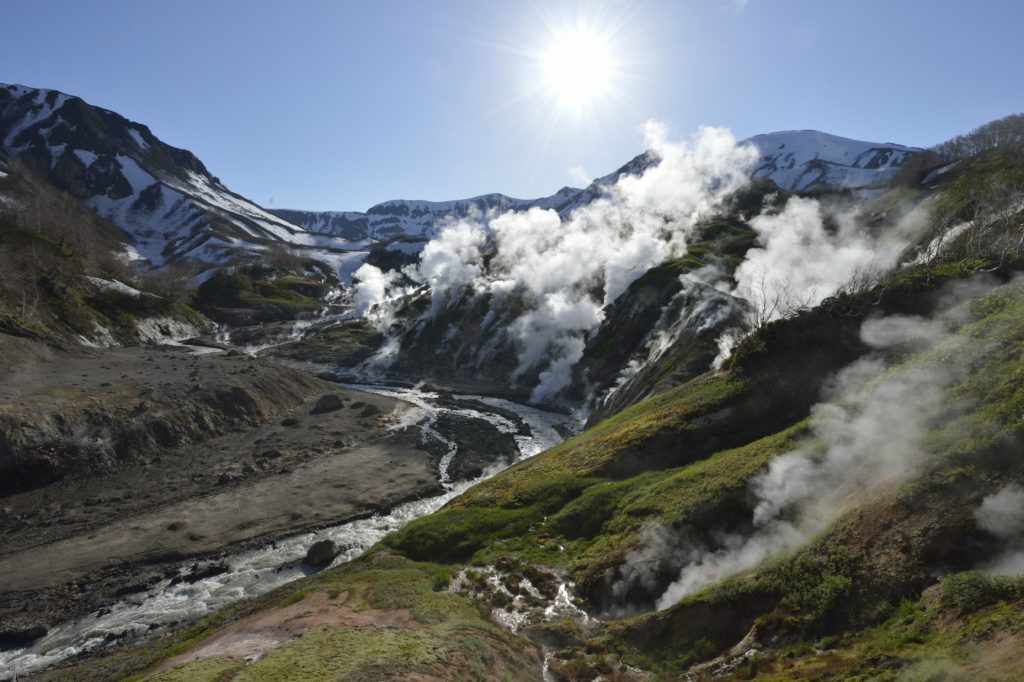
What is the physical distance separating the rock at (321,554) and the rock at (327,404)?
40.7 meters

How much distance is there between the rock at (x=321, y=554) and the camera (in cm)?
4019

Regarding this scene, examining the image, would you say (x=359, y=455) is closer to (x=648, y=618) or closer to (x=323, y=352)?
(x=648, y=618)

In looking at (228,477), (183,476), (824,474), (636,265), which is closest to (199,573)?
(228,477)

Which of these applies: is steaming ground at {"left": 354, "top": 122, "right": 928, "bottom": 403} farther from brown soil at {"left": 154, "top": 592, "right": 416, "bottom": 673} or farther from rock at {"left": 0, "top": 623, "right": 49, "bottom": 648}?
rock at {"left": 0, "top": 623, "right": 49, "bottom": 648}

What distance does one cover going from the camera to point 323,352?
137125 mm

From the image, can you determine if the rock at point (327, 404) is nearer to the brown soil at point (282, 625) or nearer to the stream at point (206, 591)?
the stream at point (206, 591)

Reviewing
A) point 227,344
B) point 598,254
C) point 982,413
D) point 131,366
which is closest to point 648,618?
point 982,413

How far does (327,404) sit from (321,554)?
142ft

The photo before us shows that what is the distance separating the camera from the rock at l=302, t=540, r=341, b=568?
132 ft

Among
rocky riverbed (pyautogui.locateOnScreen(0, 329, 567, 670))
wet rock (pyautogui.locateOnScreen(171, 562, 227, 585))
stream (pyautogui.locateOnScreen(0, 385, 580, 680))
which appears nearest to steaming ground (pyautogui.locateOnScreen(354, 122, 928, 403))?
rocky riverbed (pyautogui.locateOnScreen(0, 329, 567, 670))

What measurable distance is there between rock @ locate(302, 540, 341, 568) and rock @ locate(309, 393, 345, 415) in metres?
40.7

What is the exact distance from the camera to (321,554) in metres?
40.4

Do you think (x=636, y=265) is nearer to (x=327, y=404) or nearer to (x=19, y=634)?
(x=327, y=404)

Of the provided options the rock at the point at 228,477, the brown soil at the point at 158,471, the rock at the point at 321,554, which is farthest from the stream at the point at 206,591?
the rock at the point at 228,477
